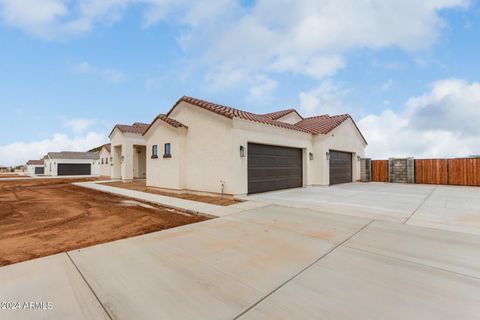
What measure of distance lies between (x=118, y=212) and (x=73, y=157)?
3782 cm

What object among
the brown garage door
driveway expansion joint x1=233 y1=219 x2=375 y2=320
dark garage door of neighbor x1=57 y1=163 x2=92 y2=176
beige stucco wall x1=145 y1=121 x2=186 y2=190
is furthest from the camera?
dark garage door of neighbor x1=57 y1=163 x2=92 y2=176

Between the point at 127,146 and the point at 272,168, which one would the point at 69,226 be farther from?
the point at 127,146

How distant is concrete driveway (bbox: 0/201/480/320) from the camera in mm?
2141

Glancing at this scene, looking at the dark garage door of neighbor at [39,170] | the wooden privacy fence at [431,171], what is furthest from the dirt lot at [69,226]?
→ the dark garage door of neighbor at [39,170]

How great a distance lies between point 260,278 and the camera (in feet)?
9.05

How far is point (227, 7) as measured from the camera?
939 centimetres

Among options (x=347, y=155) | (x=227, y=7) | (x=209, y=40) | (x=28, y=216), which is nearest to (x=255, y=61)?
(x=209, y=40)

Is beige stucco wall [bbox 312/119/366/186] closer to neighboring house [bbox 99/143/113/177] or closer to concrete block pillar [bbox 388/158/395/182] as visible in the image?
concrete block pillar [bbox 388/158/395/182]

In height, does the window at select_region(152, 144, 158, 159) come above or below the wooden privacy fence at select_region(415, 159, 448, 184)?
above

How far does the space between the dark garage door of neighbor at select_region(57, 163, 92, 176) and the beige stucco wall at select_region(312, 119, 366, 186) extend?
131 feet

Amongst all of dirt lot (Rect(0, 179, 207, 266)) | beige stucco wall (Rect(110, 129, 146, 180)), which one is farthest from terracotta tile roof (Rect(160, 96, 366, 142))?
beige stucco wall (Rect(110, 129, 146, 180))

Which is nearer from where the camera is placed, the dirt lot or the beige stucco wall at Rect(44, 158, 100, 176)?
the dirt lot

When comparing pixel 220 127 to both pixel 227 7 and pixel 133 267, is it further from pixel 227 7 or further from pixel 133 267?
pixel 133 267

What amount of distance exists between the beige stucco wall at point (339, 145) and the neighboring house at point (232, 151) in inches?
2.5
